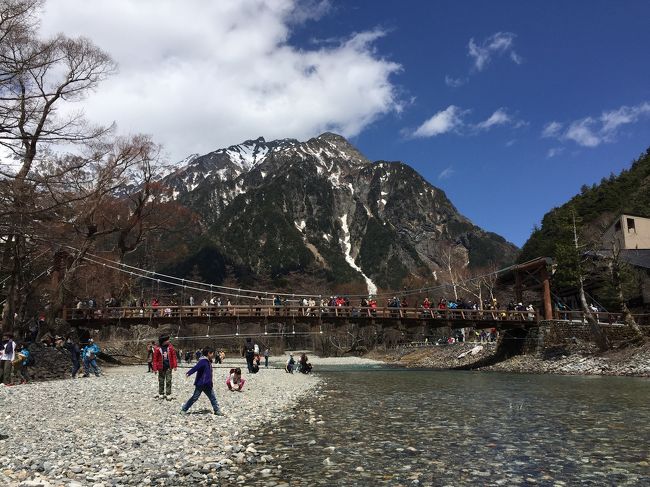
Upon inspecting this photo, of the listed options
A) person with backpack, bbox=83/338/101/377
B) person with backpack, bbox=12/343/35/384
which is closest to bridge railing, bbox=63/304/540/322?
person with backpack, bbox=83/338/101/377

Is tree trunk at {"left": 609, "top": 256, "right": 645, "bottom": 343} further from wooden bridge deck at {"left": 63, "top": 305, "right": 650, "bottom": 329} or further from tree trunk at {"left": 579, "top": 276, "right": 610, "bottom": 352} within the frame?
wooden bridge deck at {"left": 63, "top": 305, "right": 650, "bottom": 329}

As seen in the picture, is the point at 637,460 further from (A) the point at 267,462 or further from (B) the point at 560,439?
(A) the point at 267,462

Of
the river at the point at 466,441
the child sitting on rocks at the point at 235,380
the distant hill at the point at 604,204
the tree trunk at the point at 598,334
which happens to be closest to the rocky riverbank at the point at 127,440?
the river at the point at 466,441

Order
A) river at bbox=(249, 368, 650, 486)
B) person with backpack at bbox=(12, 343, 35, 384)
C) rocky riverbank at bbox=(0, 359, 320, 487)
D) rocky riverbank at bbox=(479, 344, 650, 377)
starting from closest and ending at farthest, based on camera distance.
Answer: rocky riverbank at bbox=(0, 359, 320, 487) → river at bbox=(249, 368, 650, 486) → person with backpack at bbox=(12, 343, 35, 384) → rocky riverbank at bbox=(479, 344, 650, 377)

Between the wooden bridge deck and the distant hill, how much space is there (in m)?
21.8

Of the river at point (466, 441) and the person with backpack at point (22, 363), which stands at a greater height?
the person with backpack at point (22, 363)

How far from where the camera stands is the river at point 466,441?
6340 millimetres

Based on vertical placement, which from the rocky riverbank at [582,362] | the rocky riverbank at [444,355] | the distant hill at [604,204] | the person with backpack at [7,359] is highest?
the distant hill at [604,204]

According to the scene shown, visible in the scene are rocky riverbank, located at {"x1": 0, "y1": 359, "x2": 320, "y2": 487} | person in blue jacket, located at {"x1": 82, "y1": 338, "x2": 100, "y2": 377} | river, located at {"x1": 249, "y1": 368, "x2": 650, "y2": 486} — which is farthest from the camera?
person in blue jacket, located at {"x1": 82, "y1": 338, "x2": 100, "y2": 377}

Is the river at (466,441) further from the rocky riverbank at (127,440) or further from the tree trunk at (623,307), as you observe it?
the tree trunk at (623,307)

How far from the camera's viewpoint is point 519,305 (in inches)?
1351

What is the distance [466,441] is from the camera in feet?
27.7

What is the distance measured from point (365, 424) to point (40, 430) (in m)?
6.31

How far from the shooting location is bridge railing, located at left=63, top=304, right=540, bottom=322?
99.1 ft
